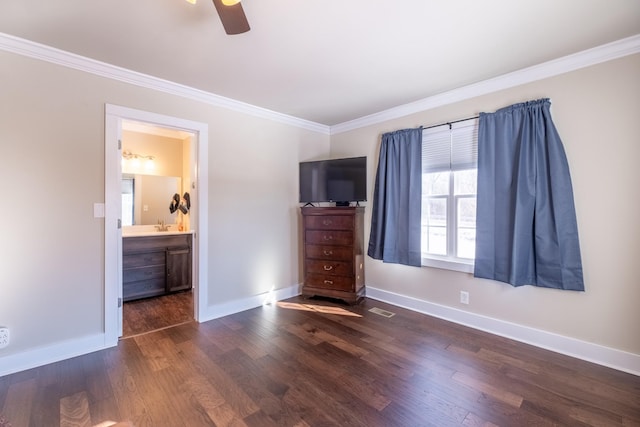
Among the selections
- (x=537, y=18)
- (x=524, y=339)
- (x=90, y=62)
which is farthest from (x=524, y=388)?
(x=90, y=62)

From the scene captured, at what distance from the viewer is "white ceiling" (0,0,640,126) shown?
1.76m

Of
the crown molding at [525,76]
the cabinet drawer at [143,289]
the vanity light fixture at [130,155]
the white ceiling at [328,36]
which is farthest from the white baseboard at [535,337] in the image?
the vanity light fixture at [130,155]

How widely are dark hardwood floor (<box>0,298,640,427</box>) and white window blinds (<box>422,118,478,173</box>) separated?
5.71 feet

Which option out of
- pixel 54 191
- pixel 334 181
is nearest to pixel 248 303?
pixel 334 181

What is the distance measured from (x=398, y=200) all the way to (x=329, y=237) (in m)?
0.98

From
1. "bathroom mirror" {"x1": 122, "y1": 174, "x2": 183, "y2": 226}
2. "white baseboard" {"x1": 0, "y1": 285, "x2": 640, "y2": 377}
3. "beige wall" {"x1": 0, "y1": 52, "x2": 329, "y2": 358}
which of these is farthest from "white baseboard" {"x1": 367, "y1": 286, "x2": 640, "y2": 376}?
"bathroom mirror" {"x1": 122, "y1": 174, "x2": 183, "y2": 226}

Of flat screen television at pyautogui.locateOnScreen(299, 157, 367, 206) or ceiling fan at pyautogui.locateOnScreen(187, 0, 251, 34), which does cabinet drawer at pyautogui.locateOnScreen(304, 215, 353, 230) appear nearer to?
flat screen television at pyautogui.locateOnScreen(299, 157, 367, 206)

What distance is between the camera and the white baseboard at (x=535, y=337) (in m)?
2.17

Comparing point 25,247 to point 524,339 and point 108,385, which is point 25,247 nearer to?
point 108,385

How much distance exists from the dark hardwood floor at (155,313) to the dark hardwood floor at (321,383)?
23cm

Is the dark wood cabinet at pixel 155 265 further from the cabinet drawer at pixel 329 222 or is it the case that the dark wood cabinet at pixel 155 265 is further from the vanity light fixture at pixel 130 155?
the cabinet drawer at pixel 329 222

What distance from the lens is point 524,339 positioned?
259cm

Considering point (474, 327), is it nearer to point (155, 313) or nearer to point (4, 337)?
point (155, 313)

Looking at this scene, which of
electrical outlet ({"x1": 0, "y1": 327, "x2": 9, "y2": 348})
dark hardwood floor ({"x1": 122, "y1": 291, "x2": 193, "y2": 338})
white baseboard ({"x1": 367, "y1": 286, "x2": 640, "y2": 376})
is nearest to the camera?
electrical outlet ({"x1": 0, "y1": 327, "x2": 9, "y2": 348})
